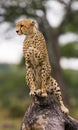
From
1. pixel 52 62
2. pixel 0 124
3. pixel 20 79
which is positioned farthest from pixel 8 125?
pixel 20 79

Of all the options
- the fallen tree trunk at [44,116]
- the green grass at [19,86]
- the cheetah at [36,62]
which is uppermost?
the cheetah at [36,62]

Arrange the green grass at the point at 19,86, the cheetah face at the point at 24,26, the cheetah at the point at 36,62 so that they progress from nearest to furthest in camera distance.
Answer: the cheetah face at the point at 24,26 → the cheetah at the point at 36,62 → the green grass at the point at 19,86

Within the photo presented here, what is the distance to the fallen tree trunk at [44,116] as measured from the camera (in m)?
6.89

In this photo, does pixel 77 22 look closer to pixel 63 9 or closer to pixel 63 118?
pixel 63 9

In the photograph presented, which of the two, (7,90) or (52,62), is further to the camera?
(7,90)

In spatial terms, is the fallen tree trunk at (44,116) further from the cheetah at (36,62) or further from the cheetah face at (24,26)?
the cheetah face at (24,26)

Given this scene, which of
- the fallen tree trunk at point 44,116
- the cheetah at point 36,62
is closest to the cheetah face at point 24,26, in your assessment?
the cheetah at point 36,62

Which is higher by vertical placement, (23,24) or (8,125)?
(23,24)

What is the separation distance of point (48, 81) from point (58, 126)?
1.66 ft

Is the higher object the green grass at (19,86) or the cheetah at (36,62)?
the cheetah at (36,62)

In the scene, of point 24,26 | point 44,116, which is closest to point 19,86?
point 44,116

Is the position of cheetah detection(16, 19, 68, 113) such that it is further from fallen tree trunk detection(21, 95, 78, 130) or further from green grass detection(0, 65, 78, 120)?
green grass detection(0, 65, 78, 120)

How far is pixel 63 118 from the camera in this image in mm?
7031

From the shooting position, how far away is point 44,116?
693cm
